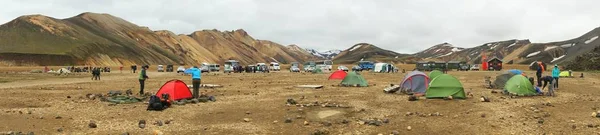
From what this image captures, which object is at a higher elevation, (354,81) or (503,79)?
(503,79)

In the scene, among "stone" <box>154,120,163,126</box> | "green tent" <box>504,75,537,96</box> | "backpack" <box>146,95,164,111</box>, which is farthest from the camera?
"green tent" <box>504,75,537,96</box>

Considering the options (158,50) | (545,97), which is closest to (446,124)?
(545,97)

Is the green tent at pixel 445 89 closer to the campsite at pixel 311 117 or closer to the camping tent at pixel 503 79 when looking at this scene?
the campsite at pixel 311 117

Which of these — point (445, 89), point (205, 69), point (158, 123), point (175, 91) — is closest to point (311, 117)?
point (158, 123)

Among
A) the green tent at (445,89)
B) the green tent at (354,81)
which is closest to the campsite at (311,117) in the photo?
the green tent at (445,89)

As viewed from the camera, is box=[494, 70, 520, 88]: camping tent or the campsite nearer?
the campsite

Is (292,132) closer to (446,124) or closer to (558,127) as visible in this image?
(446,124)

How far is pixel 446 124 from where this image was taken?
14.7 meters

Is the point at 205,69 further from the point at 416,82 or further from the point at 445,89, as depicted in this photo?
the point at 445,89

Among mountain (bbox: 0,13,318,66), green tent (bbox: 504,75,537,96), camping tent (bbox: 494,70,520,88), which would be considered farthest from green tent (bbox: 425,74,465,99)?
mountain (bbox: 0,13,318,66)

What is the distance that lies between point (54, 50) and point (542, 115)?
130m

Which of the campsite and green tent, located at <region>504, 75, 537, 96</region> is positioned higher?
green tent, located at <region>504, 75, 537, 96</region>

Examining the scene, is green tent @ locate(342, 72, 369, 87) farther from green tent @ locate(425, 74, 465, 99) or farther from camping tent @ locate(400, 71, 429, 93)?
green tent @ locate(425, 74, 465, 99)

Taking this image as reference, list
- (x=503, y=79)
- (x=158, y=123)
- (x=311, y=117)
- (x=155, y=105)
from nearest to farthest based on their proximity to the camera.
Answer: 1. (x=158, y=123)
2. (x=311, y=117)
3. (x=155, y=105)
4. (x=503, y=79)
